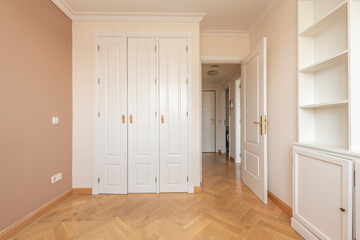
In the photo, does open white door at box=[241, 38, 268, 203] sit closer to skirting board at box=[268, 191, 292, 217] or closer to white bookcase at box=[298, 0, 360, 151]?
skirting board at box=[268, 191, 292, 217]

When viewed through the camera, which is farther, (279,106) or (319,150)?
(279,106)

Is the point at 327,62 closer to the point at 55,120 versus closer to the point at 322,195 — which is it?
the point at 322,195

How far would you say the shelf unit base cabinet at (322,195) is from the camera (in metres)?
1.16

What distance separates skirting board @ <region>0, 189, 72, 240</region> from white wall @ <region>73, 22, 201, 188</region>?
11.7 inches

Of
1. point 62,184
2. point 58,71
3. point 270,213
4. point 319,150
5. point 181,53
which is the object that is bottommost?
point 270,213

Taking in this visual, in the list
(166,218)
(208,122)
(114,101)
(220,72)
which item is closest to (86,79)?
(114,101)

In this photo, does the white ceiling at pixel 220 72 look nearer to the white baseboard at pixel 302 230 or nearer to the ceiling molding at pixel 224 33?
the ceiling molding at pixel 224 33

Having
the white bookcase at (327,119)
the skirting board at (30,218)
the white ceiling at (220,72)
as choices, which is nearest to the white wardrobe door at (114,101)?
the skirting board at (30,218)

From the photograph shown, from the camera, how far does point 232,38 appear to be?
308 centimetres

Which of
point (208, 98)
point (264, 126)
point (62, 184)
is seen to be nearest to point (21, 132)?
point (62, 184)

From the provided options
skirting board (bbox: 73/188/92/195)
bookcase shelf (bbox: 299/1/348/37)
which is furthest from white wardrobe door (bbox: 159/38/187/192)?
bookcase shelf (bbox: 299/1/348/37)

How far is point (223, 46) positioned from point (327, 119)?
2.08 m

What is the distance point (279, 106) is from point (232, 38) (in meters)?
1.60

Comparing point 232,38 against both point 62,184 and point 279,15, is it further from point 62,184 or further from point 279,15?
point 62,184
